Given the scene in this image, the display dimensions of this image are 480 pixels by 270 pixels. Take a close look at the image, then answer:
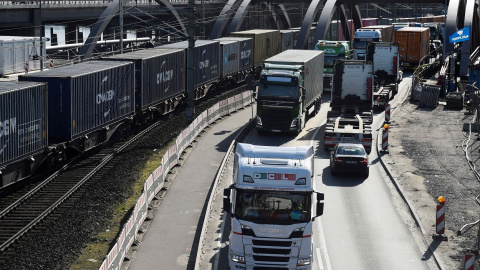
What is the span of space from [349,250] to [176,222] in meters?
6.38

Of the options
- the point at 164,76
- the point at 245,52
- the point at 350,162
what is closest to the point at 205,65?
the point at 164,76

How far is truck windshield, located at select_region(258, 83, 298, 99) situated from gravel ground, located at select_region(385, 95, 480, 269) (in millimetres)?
6112

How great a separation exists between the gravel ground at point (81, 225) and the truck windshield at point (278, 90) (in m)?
8.06

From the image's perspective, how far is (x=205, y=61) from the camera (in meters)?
55.9

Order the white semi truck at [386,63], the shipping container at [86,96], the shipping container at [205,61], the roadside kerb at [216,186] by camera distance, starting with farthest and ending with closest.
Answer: the white semi truck at [386,63] < the shipping container at [205,61] < the shipping container at [86,96] < the roadside kerb at [216,186]

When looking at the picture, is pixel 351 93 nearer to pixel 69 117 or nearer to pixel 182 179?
pixel 182 179

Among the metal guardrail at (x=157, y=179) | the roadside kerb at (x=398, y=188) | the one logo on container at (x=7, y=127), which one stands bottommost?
the roadside kerb at (x=398, y=188)

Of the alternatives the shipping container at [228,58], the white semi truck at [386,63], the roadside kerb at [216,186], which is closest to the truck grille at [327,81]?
the white semi truck at [386,63]

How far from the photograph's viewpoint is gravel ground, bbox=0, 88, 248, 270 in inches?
920

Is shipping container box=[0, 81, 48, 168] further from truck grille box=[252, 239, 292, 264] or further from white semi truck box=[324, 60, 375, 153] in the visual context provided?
white semi truck box=[324, 60, 375, 153]

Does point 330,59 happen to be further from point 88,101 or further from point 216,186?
point 216,186

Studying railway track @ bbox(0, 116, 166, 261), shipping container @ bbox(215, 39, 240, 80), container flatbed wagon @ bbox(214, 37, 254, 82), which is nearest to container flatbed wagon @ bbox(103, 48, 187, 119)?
railway track @ bbox(0, 116, 166, 261)

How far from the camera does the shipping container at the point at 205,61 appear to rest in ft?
177

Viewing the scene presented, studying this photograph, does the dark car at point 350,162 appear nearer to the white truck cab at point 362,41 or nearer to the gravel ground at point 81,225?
the gravel ground at point 81,225
